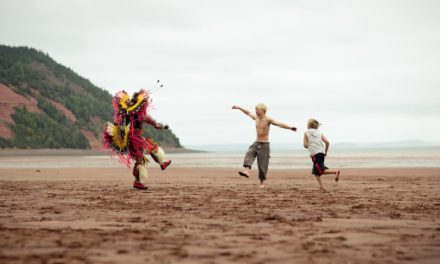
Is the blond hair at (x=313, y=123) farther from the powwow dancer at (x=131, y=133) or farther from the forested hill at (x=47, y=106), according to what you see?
the forested hill at (x=47, y=106)

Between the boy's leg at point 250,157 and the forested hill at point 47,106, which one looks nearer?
the boy's leg at point 250,157

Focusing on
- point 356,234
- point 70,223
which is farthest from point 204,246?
point 70,223

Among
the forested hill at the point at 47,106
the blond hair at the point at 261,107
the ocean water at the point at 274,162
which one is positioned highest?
the forested hill at the point at 47,106

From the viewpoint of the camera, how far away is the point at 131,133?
12484 millimetres

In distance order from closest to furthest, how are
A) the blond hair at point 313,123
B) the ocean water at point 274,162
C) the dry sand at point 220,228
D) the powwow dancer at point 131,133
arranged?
the dry sand at point 220,228 < the powwow dancer at point 131,133 < the blond hair at point 313,123 < the ocean water at point 274,162

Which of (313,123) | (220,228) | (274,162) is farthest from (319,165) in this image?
(274,162)

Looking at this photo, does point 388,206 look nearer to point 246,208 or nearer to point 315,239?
point 246,208

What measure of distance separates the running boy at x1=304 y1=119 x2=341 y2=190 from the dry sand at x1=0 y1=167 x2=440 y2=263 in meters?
2.16

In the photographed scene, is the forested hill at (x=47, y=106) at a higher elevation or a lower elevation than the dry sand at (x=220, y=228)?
higher

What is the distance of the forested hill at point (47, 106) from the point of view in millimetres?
68312

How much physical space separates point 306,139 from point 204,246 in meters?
7.88

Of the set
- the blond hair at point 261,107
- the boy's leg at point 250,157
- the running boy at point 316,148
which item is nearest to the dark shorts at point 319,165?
the running boy at point 316,148

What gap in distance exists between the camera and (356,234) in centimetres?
602

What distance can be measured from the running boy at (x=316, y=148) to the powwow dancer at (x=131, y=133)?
3.19m
